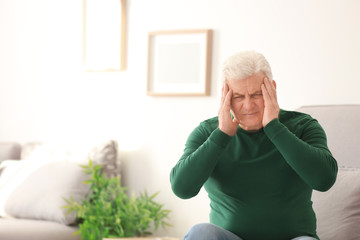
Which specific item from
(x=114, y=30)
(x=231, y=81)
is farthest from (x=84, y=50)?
(x=231, y=81)

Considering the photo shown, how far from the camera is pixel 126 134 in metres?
3.42

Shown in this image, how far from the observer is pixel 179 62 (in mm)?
3260

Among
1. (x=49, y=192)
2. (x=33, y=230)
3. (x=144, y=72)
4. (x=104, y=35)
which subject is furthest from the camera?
(x=104, y=35)

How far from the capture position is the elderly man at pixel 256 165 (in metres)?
1.70

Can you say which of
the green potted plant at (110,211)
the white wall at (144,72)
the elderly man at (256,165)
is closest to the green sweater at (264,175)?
the elderly man at (256,165)

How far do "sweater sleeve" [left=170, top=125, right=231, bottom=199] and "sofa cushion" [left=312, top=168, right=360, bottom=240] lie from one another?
27.7 inches

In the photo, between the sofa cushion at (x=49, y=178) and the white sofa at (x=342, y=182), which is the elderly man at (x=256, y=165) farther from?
the sofa cushion at (x=49, y=178)

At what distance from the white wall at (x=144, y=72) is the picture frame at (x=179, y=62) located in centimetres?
5

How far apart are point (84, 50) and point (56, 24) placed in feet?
1.05

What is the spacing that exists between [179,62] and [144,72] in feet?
0.84

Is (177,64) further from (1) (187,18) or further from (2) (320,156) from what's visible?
(2) (320,156)

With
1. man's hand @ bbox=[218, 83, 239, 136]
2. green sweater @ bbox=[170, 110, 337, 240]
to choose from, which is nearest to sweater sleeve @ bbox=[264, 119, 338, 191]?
green sweater @ bbox=[170, 110, 337, 240]

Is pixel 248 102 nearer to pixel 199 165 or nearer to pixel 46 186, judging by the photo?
pixel 199 165

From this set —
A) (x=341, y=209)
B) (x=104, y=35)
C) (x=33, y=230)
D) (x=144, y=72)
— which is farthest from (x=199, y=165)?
(x=104, y=35)
